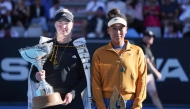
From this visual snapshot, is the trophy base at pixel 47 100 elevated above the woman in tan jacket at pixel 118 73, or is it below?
below

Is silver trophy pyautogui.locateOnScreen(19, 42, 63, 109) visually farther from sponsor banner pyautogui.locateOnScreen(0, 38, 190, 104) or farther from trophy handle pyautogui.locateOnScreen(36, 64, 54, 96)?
sponsor banner pyautogui.locateOnScreen(0, 38, 190, 104)

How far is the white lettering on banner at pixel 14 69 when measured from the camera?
11516 mm

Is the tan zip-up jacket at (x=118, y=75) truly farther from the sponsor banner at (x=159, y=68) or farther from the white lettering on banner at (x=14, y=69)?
the white lettering on banner at (x=14, y=69)

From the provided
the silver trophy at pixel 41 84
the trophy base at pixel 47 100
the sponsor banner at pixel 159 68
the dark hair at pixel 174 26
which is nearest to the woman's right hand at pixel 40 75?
the silver trophy at pixel 41 84

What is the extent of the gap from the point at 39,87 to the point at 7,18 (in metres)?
9.57

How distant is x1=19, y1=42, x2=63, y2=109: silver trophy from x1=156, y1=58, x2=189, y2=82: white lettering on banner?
21.5 feet

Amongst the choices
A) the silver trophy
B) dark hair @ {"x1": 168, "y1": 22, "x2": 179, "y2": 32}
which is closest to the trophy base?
the silver trophy

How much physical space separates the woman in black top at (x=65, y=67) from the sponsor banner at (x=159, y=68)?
19.7ft

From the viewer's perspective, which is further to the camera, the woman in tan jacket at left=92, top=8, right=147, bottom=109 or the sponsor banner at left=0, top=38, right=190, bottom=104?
the sponsor banner at left=0, top=38, right=190, bottom=104

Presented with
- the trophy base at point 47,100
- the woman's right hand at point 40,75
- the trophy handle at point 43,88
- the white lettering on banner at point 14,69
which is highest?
the white lettering on banner at point 14,69

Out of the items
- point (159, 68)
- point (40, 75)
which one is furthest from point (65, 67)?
point (159, 68)

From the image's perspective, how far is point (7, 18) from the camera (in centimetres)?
1427

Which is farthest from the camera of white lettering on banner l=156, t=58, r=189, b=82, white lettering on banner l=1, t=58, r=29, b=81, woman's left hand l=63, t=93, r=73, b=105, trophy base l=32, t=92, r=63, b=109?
white lettering on banner l=1, t=58, r=29, b=81

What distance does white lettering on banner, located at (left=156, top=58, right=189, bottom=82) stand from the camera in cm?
1131
